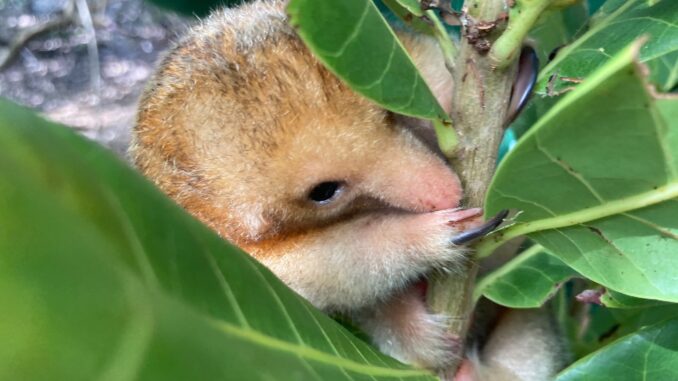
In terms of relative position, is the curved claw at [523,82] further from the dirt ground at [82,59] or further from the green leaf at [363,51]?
the dirt ground at [82,59]

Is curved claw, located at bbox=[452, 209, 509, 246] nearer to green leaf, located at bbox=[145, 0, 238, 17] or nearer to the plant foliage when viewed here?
the plant foliage

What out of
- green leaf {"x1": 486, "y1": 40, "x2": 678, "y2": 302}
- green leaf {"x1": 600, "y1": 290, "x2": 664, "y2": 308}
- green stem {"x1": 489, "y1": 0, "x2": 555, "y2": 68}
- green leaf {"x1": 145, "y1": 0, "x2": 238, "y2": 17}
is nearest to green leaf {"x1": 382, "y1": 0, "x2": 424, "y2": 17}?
green stem {"x1": 489, "y1": 0, "x2": 555, "y2": 68}

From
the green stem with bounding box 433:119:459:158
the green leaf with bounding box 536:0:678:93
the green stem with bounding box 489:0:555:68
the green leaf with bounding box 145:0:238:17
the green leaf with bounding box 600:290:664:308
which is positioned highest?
the green stem with bounding box 489:0:555:68

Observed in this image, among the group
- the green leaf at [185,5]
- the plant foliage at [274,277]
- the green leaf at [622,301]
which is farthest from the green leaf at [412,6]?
the green leaf at [185,5]

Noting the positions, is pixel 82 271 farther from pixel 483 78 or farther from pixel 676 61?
pixel 676 61

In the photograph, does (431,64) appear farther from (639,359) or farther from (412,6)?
(639,359)

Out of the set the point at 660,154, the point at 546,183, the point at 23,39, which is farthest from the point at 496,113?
the point at 23,39
